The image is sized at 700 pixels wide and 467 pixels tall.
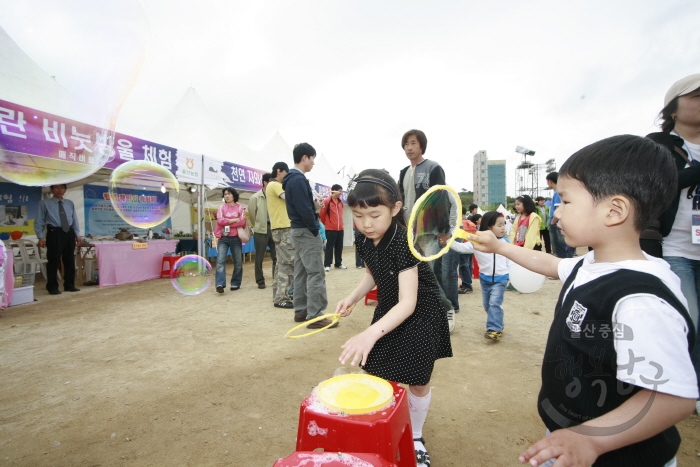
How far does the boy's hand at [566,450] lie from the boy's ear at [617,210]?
559 millimetres

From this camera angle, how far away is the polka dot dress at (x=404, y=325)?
1.67 meters

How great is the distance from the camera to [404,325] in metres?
1.75

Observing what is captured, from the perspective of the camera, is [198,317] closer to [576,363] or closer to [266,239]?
[266,239]

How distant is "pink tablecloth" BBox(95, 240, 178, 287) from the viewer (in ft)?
23.7

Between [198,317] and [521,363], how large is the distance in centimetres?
403

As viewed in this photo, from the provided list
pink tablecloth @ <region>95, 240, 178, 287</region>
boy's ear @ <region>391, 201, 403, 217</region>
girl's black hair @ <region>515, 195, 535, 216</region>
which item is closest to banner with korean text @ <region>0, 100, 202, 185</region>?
pink tablecloth @ <region>95, 240, 178, 287</region>

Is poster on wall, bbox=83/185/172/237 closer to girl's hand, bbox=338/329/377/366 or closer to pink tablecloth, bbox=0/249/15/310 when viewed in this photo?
pink tablecloth, bbox=0/249/15/310

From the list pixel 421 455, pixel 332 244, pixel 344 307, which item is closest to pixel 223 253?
pixel 332 244

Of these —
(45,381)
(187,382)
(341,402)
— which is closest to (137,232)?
(45,381)

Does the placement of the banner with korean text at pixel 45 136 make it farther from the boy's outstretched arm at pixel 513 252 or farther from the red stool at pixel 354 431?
the boy's outstretched arm at pixel 513 252

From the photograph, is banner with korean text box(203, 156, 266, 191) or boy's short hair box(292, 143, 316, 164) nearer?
boy's short hair box(292, 143, 316, 164)

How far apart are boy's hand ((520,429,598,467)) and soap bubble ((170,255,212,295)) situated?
533cm


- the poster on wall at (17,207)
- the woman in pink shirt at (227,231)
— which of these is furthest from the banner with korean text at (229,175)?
the poster on wall at (17,207)

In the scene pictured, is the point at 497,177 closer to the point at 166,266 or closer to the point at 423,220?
the point at 166,266
